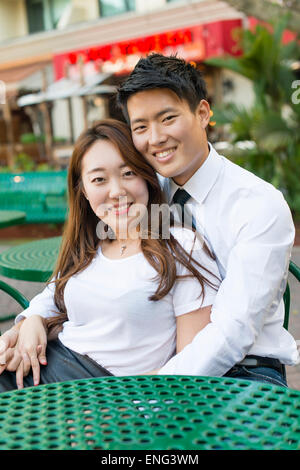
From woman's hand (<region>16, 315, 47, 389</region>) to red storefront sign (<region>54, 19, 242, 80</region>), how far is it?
9641 mm

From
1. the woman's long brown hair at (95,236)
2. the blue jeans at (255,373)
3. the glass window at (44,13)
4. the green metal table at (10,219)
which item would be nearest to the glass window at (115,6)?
the glass window at (44,13)

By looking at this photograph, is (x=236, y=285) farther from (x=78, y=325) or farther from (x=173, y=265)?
(x=78, y=325)

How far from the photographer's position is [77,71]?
15.1 metres

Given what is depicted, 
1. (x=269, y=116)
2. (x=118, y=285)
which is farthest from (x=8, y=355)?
(x=269, y=116)

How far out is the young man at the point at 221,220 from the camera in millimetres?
1723

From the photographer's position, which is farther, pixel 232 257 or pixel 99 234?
pixel 99 234

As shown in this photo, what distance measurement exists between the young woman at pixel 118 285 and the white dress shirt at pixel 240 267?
0.08 metres

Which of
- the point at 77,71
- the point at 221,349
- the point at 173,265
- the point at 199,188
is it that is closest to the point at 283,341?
the point at 221,349

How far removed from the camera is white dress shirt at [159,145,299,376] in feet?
5.61

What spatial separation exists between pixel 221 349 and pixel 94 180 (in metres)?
0.75

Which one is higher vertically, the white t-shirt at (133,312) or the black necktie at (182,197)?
the black necktie at (182,197)

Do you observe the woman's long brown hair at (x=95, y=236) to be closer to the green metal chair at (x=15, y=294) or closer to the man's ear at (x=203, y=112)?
the man's ear at (x=203, y=112)

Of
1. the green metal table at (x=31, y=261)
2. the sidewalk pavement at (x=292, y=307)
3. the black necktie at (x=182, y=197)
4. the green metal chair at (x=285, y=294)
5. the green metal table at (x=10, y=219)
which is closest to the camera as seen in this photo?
the black necktie at (x=182, y=197)

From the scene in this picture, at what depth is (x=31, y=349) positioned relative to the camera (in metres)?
1.88
